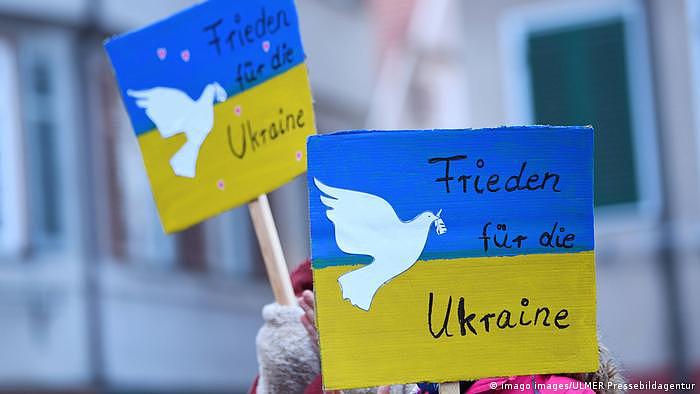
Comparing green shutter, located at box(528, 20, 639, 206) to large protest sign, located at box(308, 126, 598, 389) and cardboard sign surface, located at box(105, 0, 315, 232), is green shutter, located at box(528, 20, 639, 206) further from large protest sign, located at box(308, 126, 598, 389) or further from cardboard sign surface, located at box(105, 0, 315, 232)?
large protest sign, located at box(308, 126, 598, 389)

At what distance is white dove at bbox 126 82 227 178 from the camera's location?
15.1 feet

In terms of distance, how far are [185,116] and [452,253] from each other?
123 centimetres

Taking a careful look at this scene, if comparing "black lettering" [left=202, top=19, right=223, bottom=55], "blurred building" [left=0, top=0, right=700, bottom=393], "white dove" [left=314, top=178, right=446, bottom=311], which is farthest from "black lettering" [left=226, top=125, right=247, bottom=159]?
"blurred building" [left=0, top=0, right=700, bottom=393]

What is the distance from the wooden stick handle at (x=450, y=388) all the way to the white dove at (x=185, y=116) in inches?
48.7

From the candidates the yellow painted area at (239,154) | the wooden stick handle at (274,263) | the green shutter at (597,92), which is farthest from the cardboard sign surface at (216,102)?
Result: the green shutter at (597,92)

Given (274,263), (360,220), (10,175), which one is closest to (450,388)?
(360,220)

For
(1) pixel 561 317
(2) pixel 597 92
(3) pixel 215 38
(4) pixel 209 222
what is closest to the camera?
(1) pixel 561 317

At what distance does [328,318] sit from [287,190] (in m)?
11.7

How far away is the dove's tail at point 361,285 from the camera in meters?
3.55

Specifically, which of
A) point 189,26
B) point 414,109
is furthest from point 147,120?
point 414,109

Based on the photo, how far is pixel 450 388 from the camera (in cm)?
363

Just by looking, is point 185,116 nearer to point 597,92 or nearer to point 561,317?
point 561,317

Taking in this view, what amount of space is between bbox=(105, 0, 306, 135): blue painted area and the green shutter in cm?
828

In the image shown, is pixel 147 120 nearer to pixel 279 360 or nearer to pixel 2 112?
A: pixel 279 360
